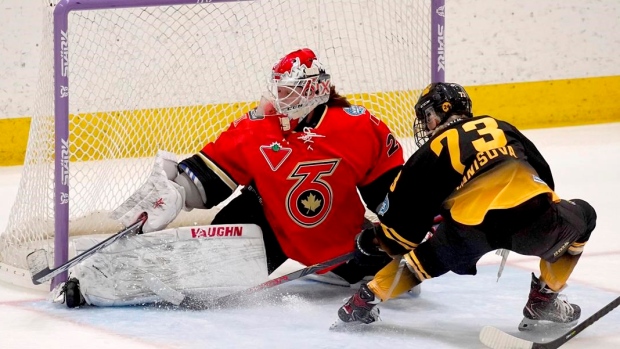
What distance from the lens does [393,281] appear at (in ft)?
9.77

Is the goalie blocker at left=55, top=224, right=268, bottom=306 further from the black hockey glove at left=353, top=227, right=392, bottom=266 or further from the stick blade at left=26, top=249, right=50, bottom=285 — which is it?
the black hockey glove at left=353, top=227, right=392, bottom=266

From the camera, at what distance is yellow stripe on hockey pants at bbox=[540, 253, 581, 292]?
2.98 metres

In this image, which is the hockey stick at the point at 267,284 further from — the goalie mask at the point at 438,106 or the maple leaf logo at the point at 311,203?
the goalie mask at the point at 438,106

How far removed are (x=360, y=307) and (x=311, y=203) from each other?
1.63 feet

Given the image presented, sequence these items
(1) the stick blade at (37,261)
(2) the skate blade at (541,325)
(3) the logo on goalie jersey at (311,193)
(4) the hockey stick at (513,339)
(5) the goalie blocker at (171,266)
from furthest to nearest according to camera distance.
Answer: (1) the stick blade at (37,261)
(3) the logo on goalie jersey at (311,193)
(5) the goalie blocker at (171,266)
(2) the skate blade at (541,325)
(4) the hockey stick at (513,339)

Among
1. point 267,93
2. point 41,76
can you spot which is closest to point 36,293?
point 41,76

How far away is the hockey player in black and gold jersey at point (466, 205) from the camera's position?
2.81m

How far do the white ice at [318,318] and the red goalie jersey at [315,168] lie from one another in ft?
0.67

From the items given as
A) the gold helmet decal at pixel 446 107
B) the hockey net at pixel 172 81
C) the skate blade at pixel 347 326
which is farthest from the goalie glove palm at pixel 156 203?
the gold helmet decal at pixel 446 107

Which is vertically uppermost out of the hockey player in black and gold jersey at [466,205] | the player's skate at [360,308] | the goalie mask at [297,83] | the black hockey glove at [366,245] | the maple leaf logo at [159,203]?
the goalie mask at [297,83]

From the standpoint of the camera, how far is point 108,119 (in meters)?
4.38

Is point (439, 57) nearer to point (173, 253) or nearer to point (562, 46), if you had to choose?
point (173, 253)

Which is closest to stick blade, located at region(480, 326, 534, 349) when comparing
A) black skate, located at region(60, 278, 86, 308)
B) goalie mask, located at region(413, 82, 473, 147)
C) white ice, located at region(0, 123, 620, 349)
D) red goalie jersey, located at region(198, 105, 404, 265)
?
white ice, located at region(0, 123, 620, 349)

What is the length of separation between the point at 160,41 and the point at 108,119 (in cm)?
36
